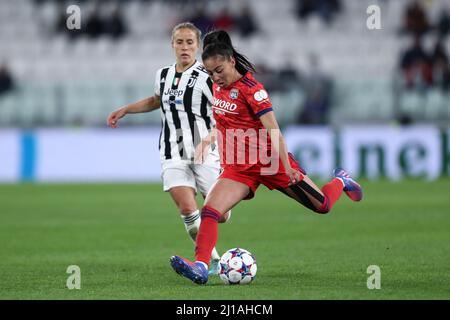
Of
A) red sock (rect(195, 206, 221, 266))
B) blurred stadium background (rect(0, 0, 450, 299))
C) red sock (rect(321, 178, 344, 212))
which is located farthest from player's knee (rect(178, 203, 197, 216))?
blurred stadium background (rect(0, 0, 450, 299))

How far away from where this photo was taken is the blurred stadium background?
602 inches

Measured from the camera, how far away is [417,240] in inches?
430

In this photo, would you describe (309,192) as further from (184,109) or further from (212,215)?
(184,109)

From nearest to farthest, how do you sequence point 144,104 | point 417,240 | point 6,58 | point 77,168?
1. point 144,104
2. point 417,240
3. point 77,168
4. point 6,58

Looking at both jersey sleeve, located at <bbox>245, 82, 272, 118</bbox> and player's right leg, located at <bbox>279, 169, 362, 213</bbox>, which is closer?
jersey sleeve, located at <bbox>245, 82, 272, 118</bbox>

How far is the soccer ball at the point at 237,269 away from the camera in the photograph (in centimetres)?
763

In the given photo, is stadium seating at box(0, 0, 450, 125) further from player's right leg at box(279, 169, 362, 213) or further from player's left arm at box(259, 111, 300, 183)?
player's left arm at box(259, 111, 300, 183)

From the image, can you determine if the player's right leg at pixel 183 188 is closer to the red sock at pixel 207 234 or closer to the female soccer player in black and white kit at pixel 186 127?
the female soccer player in black and white kit at pixel 186 127

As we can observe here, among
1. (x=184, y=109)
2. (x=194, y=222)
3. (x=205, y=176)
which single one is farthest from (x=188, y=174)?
(x=184, y=109)

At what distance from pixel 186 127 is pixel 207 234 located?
144cm

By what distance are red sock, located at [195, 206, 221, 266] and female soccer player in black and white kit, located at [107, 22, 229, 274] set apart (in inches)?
37.5
